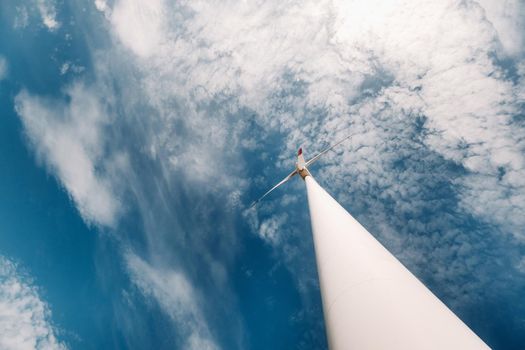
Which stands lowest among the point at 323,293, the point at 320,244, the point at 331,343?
the point at 331,343

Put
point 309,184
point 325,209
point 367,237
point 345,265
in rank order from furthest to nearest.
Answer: point 309,184, point 325,209, point 367,237, point 345,265

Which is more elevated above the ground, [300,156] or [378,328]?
[300,156]

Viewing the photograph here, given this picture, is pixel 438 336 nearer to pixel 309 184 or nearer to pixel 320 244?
pixel 320 244

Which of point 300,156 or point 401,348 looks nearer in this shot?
point 401,348

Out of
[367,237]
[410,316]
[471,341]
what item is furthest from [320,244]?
[471,341]

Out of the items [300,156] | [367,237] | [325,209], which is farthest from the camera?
[300,156]
